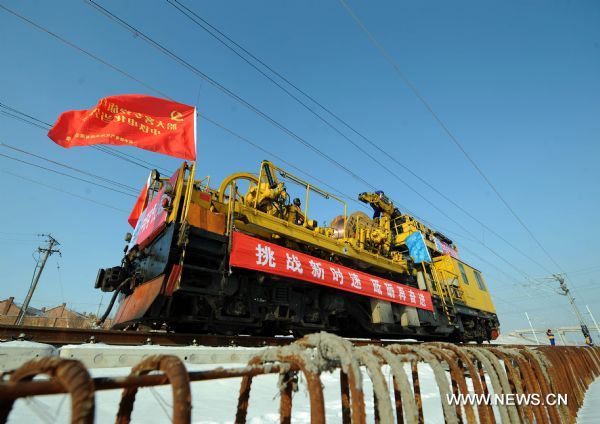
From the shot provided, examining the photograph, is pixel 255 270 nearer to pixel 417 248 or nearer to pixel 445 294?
pixel 417 248

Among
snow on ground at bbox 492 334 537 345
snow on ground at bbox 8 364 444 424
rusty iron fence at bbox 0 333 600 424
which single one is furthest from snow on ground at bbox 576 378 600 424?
snow on ground at bbox 492 334 537 345

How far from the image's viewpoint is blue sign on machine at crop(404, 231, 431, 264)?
10164 mm

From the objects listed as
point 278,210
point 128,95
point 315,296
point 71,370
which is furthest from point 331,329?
point 71,370

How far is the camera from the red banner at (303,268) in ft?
16.9

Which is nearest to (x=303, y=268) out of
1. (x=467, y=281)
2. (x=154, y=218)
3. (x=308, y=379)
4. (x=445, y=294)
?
(x=154, y=218)

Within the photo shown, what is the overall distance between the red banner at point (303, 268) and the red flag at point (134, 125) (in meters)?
2.27

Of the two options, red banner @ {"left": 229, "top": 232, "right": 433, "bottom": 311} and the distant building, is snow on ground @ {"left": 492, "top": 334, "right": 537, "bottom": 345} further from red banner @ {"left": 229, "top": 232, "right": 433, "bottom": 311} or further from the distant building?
the distant building

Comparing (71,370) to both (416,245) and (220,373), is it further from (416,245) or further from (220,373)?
(416,245)

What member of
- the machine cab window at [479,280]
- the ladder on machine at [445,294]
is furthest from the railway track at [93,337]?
the machine cab window at [479,280]

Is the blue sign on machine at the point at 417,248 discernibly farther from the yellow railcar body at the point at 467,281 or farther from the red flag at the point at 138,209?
the red flag at the point at 138,209

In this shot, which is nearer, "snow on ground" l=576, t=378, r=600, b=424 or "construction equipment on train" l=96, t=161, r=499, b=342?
"snow on ground" l=576, t=378, r=600, b=424

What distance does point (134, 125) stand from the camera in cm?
560

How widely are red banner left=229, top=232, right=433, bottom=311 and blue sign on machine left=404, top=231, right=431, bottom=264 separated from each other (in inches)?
90.6

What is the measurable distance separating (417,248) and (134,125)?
9.23 m
